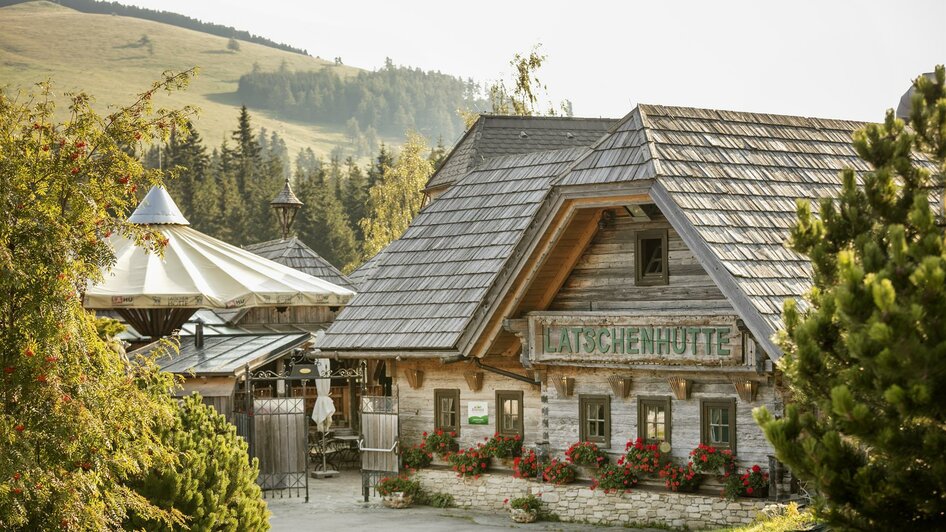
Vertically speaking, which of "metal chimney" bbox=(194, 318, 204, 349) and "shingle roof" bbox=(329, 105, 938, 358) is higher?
"shingle roof" bbox=(329, 105, 938, 358)

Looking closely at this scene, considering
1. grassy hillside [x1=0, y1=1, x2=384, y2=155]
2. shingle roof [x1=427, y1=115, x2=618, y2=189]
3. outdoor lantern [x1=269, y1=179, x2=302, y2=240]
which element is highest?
grassy hillside [x1=0, y1=1, x2=384, y2=155]

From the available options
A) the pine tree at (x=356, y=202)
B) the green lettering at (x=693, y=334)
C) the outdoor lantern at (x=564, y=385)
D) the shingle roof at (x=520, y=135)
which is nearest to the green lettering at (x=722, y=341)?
the green lettering at (x=693, y=334)

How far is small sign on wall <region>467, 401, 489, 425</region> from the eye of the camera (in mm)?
20922

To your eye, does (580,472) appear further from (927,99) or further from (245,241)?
(245,241)

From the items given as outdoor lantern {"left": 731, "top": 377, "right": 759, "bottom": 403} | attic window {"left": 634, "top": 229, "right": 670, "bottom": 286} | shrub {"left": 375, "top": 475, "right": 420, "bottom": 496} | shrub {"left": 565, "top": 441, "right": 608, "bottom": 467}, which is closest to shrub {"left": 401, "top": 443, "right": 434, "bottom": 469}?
shrub {"left": 375, "top": 475, "right": 420, "bottom": 496}

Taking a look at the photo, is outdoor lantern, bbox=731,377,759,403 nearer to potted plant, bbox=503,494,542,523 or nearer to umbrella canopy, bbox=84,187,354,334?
potted plant, bbox=503,494,542,523

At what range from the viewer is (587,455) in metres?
19.0

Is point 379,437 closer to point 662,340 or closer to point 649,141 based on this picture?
point 662,340

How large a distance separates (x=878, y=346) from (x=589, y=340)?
10896mm

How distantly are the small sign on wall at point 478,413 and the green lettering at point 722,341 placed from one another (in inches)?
194

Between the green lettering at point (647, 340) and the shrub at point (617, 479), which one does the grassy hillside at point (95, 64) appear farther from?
the green lettering at point (647, 340)

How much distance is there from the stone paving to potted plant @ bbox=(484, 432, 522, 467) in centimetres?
83

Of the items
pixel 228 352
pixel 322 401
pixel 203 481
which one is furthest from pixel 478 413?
pixel 203 481

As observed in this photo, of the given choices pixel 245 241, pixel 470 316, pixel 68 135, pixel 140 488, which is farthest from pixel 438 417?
pixel 245 241
